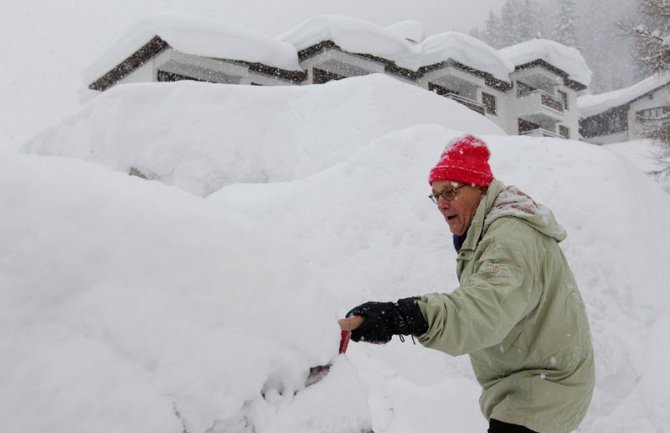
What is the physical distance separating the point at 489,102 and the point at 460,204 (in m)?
24.7

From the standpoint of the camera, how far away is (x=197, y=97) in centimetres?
1081

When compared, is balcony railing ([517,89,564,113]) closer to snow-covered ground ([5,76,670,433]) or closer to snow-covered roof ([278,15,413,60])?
snow-covered roof ([278,15,413,60])

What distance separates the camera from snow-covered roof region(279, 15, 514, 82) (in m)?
17.3

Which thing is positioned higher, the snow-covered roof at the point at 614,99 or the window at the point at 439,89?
the snow-covered roof at the point at 614,99

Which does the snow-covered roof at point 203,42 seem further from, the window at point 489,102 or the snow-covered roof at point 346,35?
the window at point 489,102

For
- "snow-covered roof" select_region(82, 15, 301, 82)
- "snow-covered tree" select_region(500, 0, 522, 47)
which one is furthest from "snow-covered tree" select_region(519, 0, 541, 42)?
"snow-covered roof" select_region(82, 15, 301, 82)

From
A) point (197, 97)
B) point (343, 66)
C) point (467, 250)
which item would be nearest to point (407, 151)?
point (467, 250)

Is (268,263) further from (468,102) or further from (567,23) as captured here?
(567,23)

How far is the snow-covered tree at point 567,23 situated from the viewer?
4750 centimetres

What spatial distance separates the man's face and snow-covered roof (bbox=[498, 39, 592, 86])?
25523 mm

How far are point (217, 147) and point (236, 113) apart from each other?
0.94m

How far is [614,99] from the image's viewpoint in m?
40.2

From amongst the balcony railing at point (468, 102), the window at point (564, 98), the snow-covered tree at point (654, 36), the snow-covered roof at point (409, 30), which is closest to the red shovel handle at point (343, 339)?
the snow-covered tree at point (654, 36)

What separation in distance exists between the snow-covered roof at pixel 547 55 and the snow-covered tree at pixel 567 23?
2403cm
